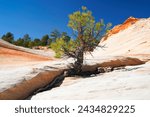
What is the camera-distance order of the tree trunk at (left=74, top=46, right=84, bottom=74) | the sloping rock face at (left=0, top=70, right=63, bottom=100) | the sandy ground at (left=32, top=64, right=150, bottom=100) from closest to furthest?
the sandy ground at (left=32, top=64, right=150, bottom=100)
the sloping rock face at (left=0, top=70, right=63, bottom=100)
the tree trunk at (left=74, top=46, right=84, bottom=74)

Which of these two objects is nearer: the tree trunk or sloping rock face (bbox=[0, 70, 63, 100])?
sloping rock face (bbox=[0, 70, 63, 100])

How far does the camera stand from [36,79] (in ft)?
53.7

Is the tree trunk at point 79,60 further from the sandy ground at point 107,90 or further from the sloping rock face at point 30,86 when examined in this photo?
the sandy ground at point 107,90

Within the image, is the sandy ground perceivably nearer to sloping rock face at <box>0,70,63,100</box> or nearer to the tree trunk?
sloping rock face at <box>0,70,63,100</box>

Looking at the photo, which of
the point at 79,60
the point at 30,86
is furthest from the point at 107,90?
the point at 79,60

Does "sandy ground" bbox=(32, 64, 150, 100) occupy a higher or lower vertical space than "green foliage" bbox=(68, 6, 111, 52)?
lower

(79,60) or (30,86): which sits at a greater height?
(79,60)

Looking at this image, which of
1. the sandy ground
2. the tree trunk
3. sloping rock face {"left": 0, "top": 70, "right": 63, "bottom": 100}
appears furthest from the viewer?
the tree trunk

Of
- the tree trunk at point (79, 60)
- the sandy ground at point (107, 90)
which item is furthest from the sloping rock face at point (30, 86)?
the tree trunk at point (79, 60)

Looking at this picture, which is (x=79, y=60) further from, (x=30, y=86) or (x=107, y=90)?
A: (x=107, y=90)

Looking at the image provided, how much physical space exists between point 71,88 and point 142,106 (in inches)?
190

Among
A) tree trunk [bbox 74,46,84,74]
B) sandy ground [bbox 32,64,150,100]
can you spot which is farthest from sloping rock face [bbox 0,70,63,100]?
tree trunk [bbox 74,46,84,74]

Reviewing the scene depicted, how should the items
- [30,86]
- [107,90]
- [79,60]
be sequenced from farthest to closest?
[79,60] → [30,86] → [107,90]

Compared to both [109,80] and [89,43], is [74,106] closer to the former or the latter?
[109,80]
